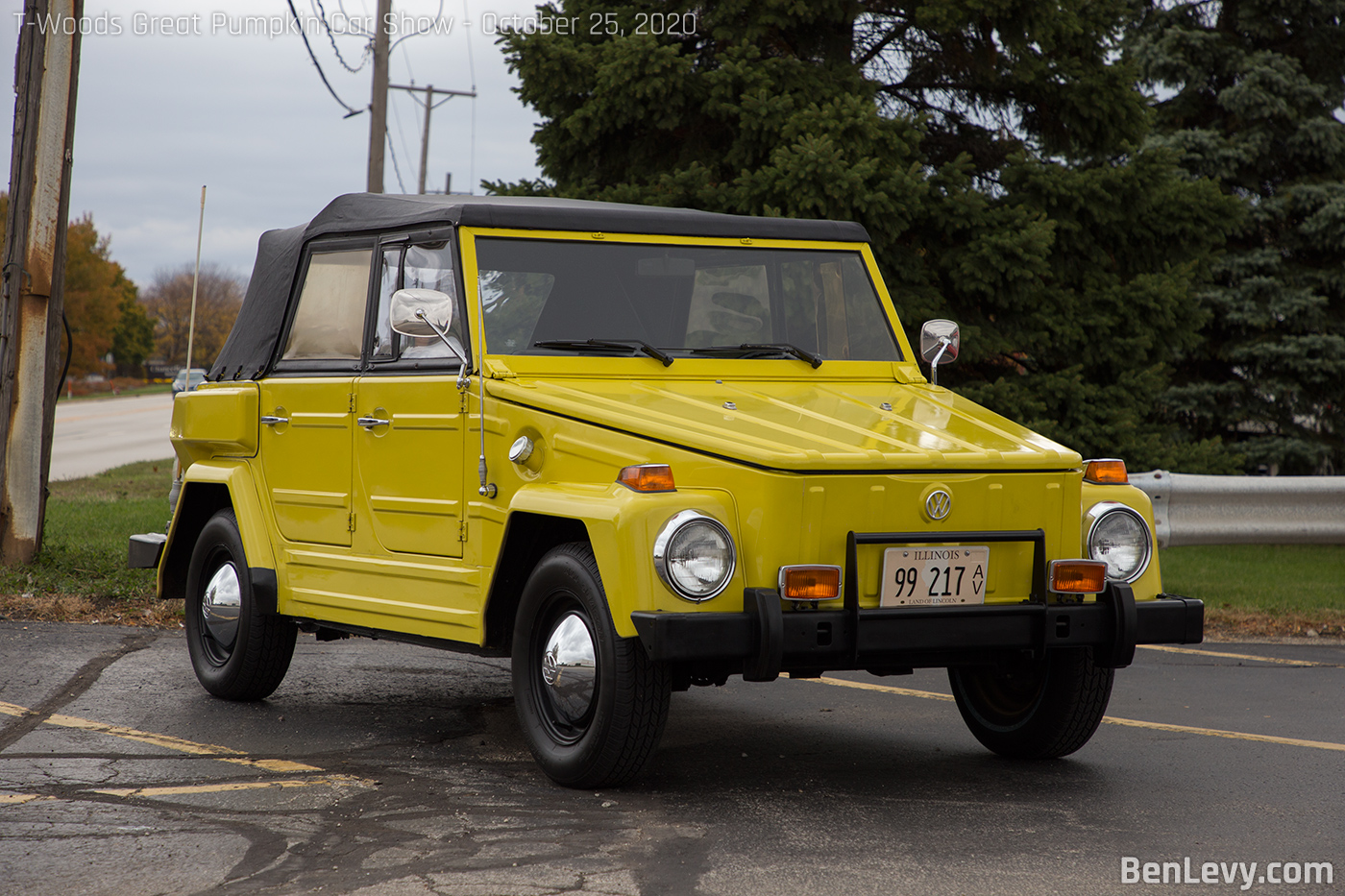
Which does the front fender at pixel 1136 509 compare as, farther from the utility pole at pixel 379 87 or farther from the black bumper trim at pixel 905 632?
the utility pole at pixel 379 87

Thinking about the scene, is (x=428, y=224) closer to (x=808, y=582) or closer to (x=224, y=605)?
(x=224, y=605)

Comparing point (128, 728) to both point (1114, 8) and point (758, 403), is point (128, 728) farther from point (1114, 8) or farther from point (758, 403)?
point (1114, 8)

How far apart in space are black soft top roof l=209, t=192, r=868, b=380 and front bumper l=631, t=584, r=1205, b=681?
2084 millimetres

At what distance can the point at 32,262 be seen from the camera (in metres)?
10.1

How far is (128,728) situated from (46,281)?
5.11 m

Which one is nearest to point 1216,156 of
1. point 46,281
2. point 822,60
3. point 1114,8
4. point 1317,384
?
point 1317,384

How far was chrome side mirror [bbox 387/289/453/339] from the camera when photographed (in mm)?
5480

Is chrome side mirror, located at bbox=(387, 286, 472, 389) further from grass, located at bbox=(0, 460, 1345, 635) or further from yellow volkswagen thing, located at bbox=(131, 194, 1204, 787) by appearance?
grass, located at bbox=(0, 460, 1345, 635)

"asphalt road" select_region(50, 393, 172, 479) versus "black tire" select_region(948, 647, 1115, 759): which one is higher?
"black tire" select_region(948, 647, 1115, 759)

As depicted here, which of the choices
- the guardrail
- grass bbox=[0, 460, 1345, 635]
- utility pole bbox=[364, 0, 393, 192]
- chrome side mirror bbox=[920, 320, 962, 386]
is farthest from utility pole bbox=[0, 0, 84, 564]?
utility pole bbox=[364, 0, 393, 192]

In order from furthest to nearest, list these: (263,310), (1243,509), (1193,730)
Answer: (1243,509), (263,310), (1193,730)

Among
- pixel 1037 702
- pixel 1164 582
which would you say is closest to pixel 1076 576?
pixel 1037 702

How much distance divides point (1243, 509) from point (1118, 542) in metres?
5.99

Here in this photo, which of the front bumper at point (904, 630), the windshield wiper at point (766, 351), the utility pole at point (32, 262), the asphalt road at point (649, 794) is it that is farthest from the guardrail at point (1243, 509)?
the utility pole at point (32, 262)
